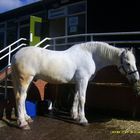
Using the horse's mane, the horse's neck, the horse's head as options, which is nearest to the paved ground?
the horse's head

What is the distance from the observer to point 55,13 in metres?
15.6

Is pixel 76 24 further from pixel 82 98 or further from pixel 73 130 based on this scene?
pixel 73 130

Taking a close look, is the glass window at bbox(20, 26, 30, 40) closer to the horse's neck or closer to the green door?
the green door

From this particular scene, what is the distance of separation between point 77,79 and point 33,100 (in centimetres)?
219

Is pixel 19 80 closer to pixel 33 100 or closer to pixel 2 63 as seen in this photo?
pixel 33 100

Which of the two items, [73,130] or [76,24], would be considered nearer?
[73,130]

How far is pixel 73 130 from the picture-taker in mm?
7543

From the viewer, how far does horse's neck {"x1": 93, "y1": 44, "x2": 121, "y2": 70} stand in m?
8.20

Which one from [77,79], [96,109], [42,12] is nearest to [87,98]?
[96,109]

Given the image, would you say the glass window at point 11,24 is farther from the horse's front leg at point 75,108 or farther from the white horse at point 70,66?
the horse's front leg at point 75,108

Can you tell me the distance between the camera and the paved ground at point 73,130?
7021 mm

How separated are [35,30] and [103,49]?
22.4ft

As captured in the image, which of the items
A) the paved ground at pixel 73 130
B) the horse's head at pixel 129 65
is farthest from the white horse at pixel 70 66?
the paved ground at pixel 73 130

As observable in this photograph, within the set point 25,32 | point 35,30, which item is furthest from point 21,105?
point 25,32
